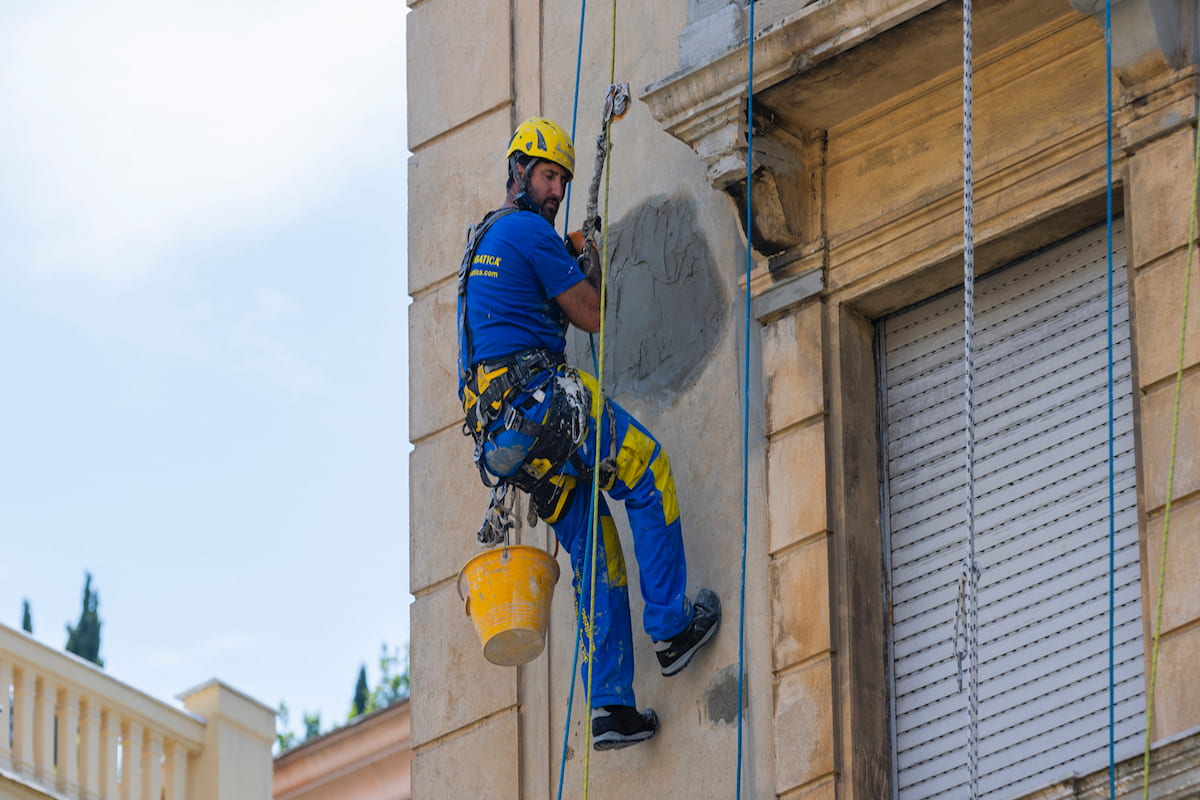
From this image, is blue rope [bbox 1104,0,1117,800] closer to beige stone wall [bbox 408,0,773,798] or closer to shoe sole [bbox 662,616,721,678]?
beige stone wall [bbox 408,0,773,798]

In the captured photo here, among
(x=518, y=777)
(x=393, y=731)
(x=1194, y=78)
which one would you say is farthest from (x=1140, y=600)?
(x=393, y=731)

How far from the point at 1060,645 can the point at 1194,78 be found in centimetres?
206

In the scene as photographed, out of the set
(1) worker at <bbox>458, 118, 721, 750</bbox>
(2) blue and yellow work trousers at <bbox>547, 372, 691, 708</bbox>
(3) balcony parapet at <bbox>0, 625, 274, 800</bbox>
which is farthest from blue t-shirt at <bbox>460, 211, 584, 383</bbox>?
(3) balcony parapet at <bbox>0, 625, 274, 800</bbox>

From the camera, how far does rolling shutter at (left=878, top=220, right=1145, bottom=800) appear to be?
1065cm

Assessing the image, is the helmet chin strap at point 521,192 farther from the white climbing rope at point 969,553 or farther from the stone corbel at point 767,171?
the white climbing rope at point 969,553

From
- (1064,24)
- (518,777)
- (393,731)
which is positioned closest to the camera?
(1064,24)

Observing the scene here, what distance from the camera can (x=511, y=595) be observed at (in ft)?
37.1

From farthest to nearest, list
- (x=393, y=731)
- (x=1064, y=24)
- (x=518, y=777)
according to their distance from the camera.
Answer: (x=393, y=731)
(x=518, y=777)
(x=1064, y=24)

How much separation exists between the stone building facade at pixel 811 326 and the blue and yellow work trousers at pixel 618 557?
20 cm

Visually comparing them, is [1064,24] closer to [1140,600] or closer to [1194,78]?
[1194,78]

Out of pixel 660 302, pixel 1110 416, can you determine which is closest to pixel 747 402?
pixel 660 302

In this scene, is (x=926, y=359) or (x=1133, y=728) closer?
(x=1133, y=728)

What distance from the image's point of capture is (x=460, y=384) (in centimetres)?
1177

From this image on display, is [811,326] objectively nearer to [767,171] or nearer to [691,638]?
[767,171]
